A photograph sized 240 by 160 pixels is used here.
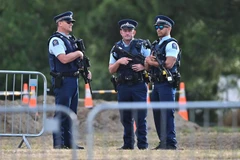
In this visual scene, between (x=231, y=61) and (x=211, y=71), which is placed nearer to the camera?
(x=231, y=61)

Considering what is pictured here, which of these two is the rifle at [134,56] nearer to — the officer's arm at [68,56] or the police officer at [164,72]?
the police officer at [164,72]

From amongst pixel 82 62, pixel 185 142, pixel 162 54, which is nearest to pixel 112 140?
pixel 185 142

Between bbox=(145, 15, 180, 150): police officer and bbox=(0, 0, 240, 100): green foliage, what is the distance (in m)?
9.46

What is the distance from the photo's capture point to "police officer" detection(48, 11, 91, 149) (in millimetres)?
13023

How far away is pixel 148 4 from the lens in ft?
84.9

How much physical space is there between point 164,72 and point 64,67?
1.33 metres

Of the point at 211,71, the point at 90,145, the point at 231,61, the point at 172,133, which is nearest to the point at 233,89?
the point at 211,71

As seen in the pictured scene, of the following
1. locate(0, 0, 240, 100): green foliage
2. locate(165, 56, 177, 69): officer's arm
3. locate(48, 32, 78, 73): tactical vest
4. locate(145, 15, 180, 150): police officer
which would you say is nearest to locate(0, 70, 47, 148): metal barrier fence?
locate(48, 32, 78, 73): tactical vest

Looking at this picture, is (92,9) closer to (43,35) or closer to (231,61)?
(43,35)

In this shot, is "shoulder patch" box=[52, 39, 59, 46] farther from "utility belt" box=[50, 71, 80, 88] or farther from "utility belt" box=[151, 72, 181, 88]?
"utility belt" box=[151, 72, 181, 88]

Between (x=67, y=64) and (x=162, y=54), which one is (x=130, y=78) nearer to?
(x=162, y=54)

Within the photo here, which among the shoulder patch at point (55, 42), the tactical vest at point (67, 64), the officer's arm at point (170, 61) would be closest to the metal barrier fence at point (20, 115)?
the tactical vest at point (67, 64)

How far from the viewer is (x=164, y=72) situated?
13.0 meters

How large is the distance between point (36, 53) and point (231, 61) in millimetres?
5736
